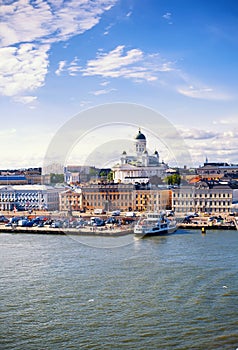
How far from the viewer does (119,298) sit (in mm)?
5566

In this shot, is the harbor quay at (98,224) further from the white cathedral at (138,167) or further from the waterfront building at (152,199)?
the white cathedral at (138,167)

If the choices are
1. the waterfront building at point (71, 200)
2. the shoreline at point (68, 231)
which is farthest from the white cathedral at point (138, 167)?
the shoreline at point (68, 231)

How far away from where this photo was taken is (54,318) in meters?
4.93

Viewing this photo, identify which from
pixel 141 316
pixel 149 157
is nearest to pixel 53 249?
pixel 141 316

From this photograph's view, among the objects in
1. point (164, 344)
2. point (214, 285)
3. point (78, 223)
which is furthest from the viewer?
point (78, 223)

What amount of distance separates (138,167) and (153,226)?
8.87 metres

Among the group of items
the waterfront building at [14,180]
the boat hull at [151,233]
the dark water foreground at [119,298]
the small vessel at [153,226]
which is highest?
the waterfront building at [14,180]

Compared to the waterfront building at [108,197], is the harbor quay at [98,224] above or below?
below

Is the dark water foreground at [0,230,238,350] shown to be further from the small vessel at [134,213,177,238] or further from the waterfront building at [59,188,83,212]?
the waterfront building at [59,188,83,212]

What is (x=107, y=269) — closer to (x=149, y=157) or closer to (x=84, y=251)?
(x=84, y=251)

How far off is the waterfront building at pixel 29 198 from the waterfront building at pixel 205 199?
13.6ft

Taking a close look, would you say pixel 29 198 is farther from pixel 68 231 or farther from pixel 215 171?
pixel 215 171

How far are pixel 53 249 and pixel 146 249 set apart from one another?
1.58m

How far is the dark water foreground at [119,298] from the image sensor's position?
446 centimetres
